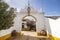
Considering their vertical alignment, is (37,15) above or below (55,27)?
above

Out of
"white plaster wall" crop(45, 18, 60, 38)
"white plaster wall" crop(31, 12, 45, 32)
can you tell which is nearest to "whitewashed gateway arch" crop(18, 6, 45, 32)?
"white plaster wall" crop(31, 12, 45, 32)

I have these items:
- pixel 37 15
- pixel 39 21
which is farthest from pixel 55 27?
pixel 37 15

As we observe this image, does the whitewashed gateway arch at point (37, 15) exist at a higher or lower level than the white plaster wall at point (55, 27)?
higher

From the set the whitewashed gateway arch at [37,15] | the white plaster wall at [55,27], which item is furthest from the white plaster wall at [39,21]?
the white plaster wall at [55,27]

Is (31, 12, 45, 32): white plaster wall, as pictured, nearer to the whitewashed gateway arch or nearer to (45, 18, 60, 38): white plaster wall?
the whitewashed gateway arch

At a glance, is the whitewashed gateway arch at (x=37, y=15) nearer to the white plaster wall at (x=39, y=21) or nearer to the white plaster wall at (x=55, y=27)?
the white plaster wall at (x=39, y=21)

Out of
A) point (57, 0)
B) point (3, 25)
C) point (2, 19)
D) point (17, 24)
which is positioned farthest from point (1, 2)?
point (17, 24)

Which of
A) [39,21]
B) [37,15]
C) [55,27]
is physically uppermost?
[37,15]

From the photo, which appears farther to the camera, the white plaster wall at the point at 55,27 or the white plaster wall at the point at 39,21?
the white plaster wall at the point at 39,21

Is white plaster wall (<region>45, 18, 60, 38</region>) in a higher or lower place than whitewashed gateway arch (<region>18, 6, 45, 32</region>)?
lower

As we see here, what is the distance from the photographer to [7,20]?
18.9 ft

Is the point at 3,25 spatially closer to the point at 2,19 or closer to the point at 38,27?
the point at 2,19

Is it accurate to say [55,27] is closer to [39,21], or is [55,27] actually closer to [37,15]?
[39,21]

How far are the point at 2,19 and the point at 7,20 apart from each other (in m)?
0.47
